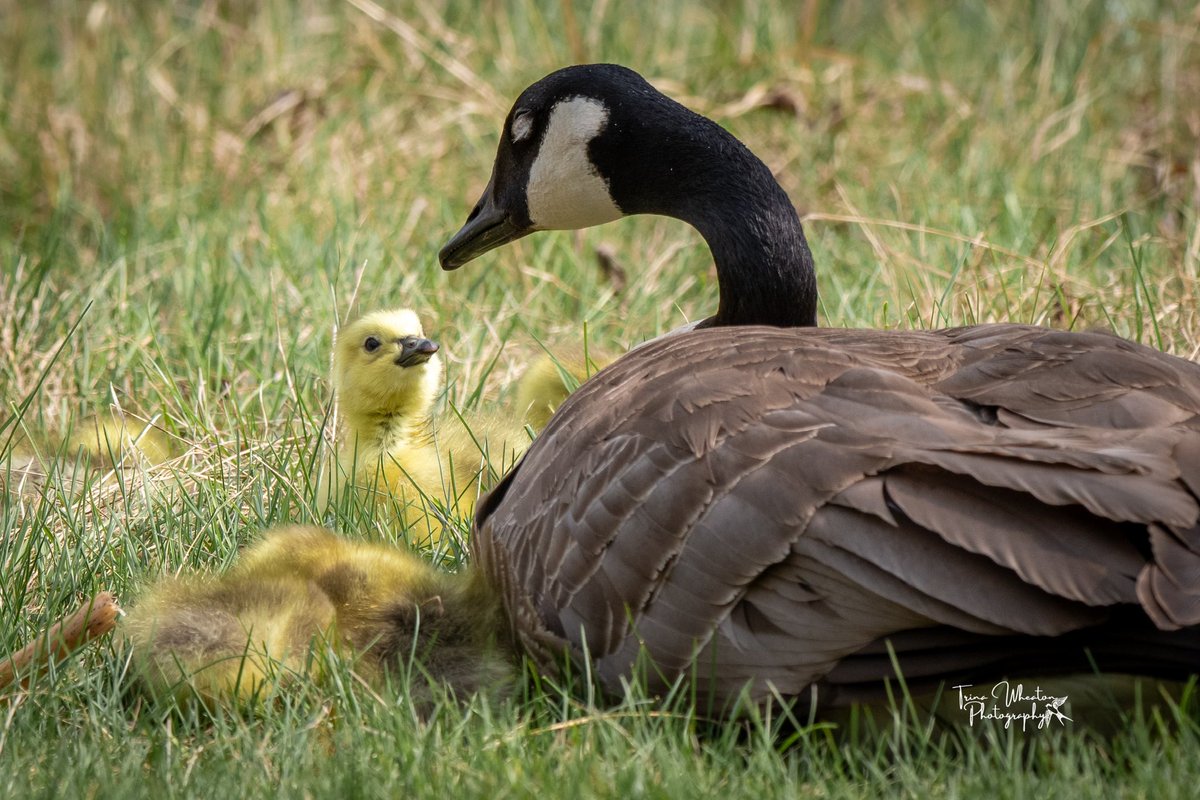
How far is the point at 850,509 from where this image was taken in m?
2.36

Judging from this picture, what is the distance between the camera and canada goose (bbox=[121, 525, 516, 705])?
2.78 m

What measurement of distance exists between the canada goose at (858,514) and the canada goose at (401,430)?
2.33 ft

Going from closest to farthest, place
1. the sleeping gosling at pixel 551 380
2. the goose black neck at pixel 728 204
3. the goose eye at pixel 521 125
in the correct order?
1. the goose black neck at pixel 728 204
2. the goose eye at pixel 521 125
3. the sleeping gosling at pixel 551 380

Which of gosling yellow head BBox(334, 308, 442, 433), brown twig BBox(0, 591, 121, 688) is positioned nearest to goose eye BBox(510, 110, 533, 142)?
gosling yellow head BBox(334, 308, 442, 433)

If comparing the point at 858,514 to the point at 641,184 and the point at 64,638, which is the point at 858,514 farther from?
the point at 641,184

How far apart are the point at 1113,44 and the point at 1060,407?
496 centimetres

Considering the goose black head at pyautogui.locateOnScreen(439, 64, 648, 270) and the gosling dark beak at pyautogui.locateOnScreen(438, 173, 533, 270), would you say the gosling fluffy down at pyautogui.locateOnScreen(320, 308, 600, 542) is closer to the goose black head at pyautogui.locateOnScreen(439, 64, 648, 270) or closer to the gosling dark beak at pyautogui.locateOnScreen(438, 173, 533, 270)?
the gosling dark beak at pyautogui.locateOnScreen(438, 173, 533, 270)

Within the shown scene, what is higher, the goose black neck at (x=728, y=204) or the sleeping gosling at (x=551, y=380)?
the goose black neck at (x=728, y=204)

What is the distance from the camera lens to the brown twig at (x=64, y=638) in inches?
112

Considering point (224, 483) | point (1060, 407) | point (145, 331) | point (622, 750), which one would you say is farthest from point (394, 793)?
point (145, 331)

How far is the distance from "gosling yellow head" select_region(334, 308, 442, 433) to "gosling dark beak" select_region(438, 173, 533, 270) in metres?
0.27

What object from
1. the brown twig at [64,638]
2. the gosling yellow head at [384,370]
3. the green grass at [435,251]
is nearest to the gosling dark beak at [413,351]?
the gosling yellow head at [384,370]

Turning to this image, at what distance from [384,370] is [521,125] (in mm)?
755

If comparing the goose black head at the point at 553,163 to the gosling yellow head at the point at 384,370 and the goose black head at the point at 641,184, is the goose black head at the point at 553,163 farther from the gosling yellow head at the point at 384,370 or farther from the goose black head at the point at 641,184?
the gosling yellow head at the point at 384,370
